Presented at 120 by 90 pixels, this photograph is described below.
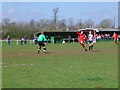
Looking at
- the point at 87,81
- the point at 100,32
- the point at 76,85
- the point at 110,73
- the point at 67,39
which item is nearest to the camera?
the point at 76,85

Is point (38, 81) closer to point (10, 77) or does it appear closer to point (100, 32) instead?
point (10, 77)

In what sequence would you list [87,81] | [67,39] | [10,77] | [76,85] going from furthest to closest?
[67,39]
[10,77]
[87,81]
[76,85]

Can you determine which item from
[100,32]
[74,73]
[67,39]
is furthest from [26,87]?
[100,32]

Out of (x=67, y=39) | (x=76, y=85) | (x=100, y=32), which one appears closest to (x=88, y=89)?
(x=76, y=85)

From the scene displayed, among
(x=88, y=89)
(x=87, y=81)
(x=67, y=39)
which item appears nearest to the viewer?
(x=88, y=89)

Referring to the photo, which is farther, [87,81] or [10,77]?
[10,77]

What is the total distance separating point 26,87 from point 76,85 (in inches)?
62.9

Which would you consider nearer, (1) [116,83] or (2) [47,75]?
(1) [116,83]

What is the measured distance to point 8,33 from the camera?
9719 cm

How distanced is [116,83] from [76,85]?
4.59 feet

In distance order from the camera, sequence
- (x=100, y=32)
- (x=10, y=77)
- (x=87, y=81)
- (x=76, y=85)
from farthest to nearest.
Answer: (x=100, y=32)
(x=10, y=77)
(x=87, y=81)
(x=76, y=85)

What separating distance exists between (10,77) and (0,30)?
83.8 m

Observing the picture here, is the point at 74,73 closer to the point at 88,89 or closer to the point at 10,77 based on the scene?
the point at 10,77

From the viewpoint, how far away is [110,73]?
14055 millimetres
